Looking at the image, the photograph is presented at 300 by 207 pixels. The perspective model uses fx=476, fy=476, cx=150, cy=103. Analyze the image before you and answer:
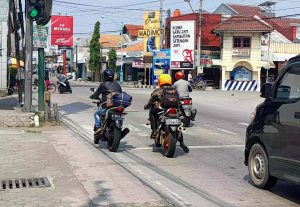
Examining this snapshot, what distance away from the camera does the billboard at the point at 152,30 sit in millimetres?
51719

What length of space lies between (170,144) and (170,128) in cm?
34

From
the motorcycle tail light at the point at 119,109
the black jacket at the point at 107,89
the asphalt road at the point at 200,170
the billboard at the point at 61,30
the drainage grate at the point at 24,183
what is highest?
→ the billboard at the point at 61,30

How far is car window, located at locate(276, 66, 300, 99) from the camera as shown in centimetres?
641

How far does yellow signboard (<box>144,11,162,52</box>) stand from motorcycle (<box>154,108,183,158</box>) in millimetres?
42483

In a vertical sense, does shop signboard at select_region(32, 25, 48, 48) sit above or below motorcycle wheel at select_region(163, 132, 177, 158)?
above

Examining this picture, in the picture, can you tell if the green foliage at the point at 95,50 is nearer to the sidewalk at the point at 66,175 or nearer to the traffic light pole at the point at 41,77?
the traffic light pole at the point at 41,77

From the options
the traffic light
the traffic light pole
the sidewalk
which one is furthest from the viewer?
the traffic light pole

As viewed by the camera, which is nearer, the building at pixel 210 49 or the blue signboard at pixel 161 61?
the building at pixel 210 49

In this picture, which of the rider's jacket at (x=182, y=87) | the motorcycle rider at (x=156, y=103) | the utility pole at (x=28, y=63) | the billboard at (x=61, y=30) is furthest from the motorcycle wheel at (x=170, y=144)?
the billboard at (x=61, y=30)

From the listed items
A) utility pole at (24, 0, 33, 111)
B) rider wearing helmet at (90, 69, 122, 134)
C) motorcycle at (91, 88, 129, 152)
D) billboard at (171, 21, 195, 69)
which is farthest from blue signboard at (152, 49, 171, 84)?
motorcycle at (91, 88, 129, 152)

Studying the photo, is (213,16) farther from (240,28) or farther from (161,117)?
(161,117)

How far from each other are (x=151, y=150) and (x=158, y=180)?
2968 millimetres

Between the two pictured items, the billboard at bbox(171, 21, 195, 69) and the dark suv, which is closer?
the dark suv

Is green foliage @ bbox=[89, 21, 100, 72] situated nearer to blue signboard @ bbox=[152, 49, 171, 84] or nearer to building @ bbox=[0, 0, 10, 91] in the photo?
blue signboard @ bbox=[152, 49, 171, 84]
